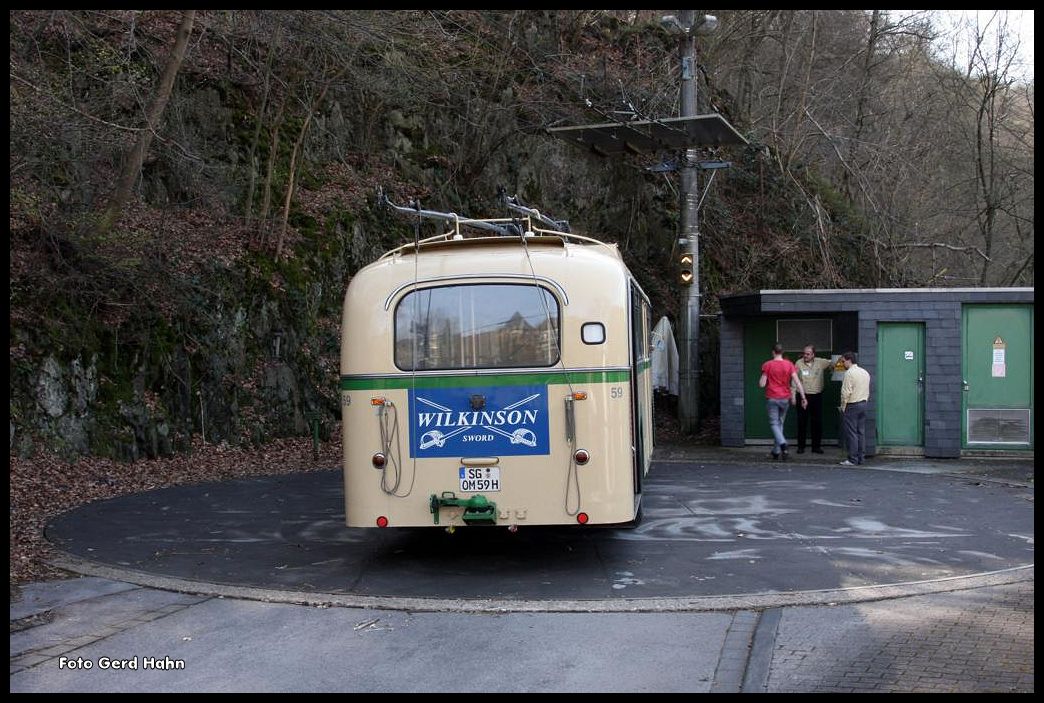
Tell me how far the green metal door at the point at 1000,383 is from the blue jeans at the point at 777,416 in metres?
2.84

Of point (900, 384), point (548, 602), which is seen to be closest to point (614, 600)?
point (548, 602)

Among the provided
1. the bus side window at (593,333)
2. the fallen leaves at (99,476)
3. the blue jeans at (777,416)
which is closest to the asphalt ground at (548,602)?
the fallen leaves at (99,476)

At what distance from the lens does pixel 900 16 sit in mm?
27219

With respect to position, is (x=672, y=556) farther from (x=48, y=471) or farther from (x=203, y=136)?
(x=203, y=136)

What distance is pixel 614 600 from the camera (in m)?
7.75

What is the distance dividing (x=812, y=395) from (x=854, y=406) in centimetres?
144

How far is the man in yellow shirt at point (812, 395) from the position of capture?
1752cm

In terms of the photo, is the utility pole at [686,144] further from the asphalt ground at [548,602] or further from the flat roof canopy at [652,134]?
the asphalt ground at [548,602]

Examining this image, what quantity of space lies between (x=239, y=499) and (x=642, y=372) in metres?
5.39

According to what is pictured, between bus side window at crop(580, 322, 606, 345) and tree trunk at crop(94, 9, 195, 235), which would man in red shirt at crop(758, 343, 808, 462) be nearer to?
bus side window at crop(580, 322, 606, 345)

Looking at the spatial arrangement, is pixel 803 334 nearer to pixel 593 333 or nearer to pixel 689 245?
pixel 689 245

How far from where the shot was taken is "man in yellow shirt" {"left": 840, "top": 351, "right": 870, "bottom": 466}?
52.7ft

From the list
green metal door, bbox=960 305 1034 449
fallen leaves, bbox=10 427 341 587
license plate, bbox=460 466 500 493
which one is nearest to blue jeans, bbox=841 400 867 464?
green metal door, bbox=960 305 1034 449

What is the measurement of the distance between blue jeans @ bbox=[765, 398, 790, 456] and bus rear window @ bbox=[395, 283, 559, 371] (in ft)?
30.4
